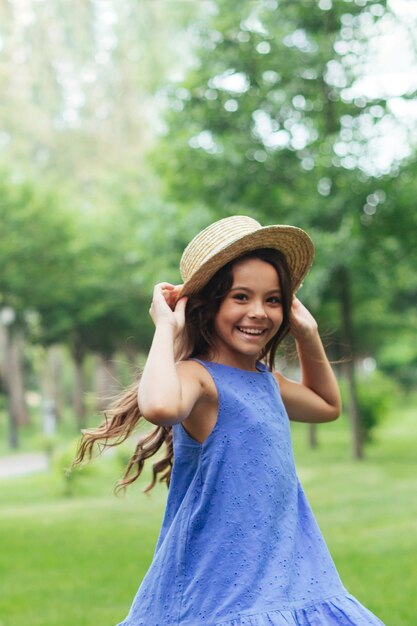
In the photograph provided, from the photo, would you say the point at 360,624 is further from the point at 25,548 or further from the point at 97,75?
the point at 97,75

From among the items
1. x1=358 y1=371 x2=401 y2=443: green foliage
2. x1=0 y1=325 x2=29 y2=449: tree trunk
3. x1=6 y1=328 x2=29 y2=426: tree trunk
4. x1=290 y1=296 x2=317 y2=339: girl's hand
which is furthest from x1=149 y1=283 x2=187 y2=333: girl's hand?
x1=6 y1=328 x2=29 y2=426: tree trunk

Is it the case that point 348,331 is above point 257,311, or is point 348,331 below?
above

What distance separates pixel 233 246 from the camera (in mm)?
2641

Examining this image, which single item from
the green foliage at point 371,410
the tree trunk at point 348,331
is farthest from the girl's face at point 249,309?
the green foliage at point 371,410

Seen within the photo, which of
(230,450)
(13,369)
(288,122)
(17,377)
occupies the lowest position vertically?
(230,450)

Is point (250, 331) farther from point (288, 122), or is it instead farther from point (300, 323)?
point (288, 122)

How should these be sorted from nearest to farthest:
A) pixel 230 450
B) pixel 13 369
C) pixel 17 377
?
1. pixel 230 450
2. pixel 13 369
3. pixel 17 377

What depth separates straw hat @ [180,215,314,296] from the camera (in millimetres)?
2648

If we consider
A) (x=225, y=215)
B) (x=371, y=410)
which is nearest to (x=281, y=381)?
(x=225, y=215)

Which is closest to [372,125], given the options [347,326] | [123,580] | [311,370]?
[347,326]

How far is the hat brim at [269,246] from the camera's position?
2648mm

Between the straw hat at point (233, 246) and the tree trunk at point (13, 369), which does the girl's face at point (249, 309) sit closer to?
the straw hat at point (233, 246)

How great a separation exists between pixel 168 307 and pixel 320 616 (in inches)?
35.0

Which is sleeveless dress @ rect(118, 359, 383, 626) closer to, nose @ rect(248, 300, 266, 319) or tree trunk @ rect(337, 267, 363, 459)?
nose @ rect(248, 300, 266, 319)
